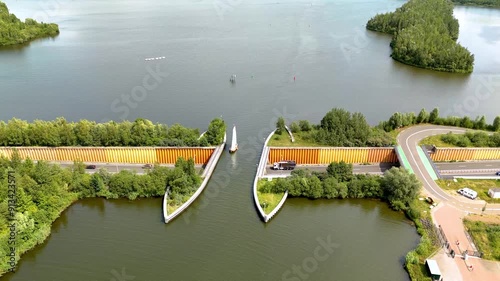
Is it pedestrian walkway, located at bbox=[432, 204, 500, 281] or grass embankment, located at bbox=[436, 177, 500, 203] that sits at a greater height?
grass embankment, located at bbox=[436, 177, 500, 203]

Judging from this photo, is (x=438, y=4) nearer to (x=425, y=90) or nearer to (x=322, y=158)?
(x=425, y=90)

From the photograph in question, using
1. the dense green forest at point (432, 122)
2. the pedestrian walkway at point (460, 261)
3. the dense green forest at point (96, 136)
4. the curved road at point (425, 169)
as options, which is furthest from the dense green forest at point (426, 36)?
the dense green forest at point (96, 136)

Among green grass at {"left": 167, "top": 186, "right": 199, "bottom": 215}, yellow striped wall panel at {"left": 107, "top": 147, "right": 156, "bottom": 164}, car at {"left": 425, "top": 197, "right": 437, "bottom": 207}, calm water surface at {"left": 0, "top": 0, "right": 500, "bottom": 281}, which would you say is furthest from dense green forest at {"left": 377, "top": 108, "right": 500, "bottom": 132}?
yellow striped wall panel at {"left": 107, "top": 147, "right": 156, "bottom": 164}

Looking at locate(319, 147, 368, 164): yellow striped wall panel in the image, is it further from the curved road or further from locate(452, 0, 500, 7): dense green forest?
locate(452, 0, 500, 7): dense green forest

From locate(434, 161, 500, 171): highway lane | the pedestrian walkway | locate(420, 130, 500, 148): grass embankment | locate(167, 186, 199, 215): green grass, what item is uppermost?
locate(420, 130, 500, 148): grass embankment

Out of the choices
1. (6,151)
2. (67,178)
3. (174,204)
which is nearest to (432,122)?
(174,204)

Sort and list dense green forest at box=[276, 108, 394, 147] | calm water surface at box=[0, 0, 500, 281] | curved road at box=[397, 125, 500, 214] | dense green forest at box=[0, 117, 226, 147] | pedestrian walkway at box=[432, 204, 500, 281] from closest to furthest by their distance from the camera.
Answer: pedestrian walkway at box=[432, 204, 500, 281]
calm water surface at box=[0, 0, 500, 281]
curved road at box=[397, 125, 500, 214]
dense green forest at box=[0, 117, 226, 147]
dense green forest at box=[276, 108, 394, 147]

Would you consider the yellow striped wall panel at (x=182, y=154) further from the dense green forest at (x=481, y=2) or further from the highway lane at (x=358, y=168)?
the dense green forest at (x=481, y=2)
